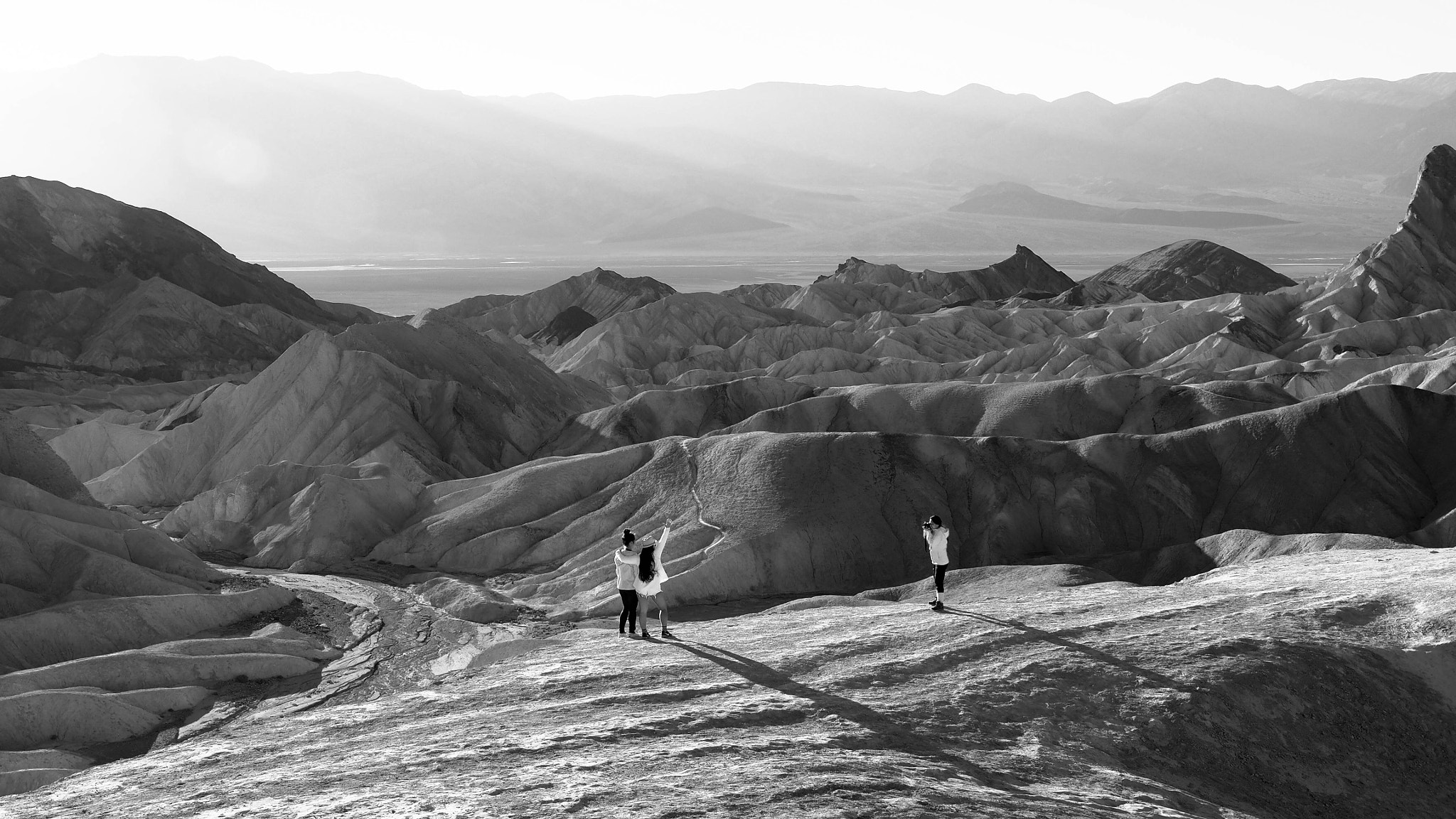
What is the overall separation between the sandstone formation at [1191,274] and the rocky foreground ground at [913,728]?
131 metres

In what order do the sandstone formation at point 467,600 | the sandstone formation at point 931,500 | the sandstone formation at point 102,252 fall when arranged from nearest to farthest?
the sandstone formation at point 467,600
the sandstone formation at point 931,500
the sandstone formation at point 102,252

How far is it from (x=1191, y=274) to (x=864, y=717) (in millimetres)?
145826

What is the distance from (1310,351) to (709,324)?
53757 mm

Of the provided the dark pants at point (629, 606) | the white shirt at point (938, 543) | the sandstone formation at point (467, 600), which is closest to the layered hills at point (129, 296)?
the sandstone formation at point (467, 600)

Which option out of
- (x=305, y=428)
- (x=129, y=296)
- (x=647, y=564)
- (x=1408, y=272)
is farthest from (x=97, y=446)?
(x=1408, y=272)

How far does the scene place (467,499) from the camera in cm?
5288

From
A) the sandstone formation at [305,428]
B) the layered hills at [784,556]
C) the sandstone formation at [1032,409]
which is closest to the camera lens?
the layered hills at [784,556]

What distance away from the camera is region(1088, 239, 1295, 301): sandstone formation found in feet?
485

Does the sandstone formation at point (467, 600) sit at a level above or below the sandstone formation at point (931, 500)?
below

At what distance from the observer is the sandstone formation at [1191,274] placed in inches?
5817

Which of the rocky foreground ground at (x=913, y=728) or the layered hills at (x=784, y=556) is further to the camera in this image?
the layered hills at (x=784, y=556)

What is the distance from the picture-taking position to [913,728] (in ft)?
53.7

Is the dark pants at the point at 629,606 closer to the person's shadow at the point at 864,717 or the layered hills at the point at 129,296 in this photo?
the person's shadow at the point at 864,717

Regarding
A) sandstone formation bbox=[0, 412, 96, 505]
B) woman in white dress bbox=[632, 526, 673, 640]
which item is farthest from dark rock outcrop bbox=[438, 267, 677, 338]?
woman in white dress bbox=[632, 526, 673, 640]
